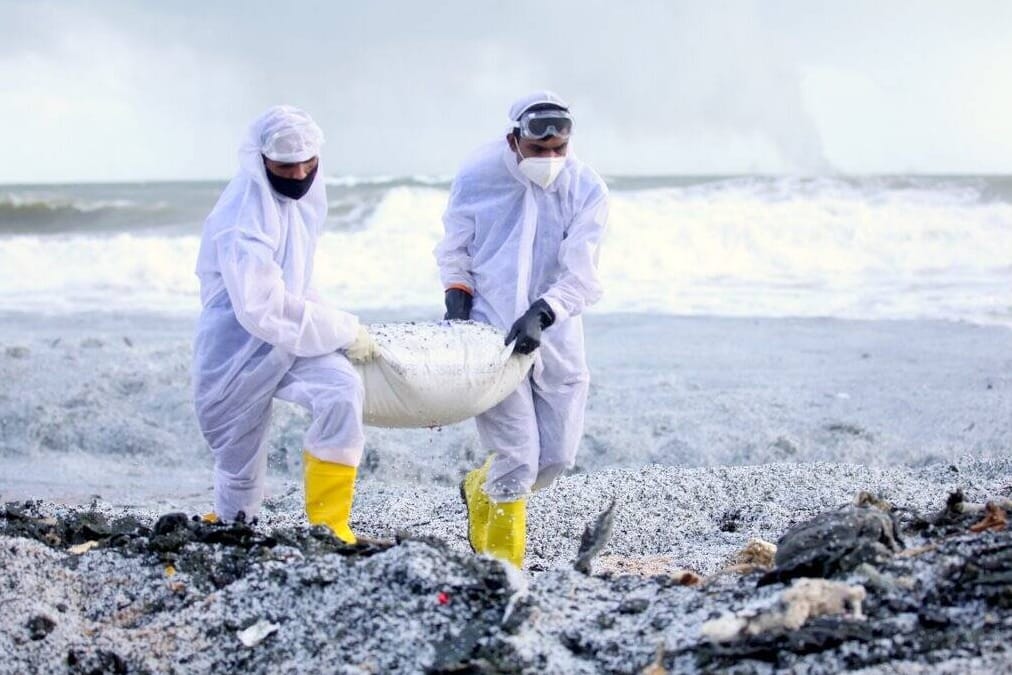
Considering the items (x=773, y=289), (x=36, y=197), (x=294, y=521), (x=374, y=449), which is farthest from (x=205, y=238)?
(x=36, y=197)

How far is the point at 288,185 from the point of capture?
14.0 feet

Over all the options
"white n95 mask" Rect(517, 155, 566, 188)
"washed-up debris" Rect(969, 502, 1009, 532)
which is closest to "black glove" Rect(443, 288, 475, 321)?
"white n95 mask" Rect(517, 155, 566, 188)

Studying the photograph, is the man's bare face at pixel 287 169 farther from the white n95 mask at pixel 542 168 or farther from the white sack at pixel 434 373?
the white n95 mask at pixel 542 168

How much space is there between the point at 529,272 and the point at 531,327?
0.34 metres

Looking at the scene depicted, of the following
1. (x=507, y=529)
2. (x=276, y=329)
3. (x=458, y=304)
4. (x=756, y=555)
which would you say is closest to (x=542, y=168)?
(x=458, y=304)

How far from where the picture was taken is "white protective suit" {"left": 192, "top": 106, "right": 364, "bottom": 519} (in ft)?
13.4

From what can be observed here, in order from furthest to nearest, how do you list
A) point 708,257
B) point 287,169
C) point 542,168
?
point 708,257 < point 542,168 < point 287,169

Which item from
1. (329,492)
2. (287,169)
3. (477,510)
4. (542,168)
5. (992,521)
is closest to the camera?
(992,521)

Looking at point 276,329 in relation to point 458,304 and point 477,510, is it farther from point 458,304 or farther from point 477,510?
point 477,510

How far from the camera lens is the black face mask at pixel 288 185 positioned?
4.27m

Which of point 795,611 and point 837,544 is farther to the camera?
point 837,544

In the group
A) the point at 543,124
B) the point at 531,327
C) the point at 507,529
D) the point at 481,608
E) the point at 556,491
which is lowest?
the point at 556,491

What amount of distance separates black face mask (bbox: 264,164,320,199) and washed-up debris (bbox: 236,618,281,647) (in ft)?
5.02

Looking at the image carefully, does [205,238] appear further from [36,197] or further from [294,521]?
[36,197]
